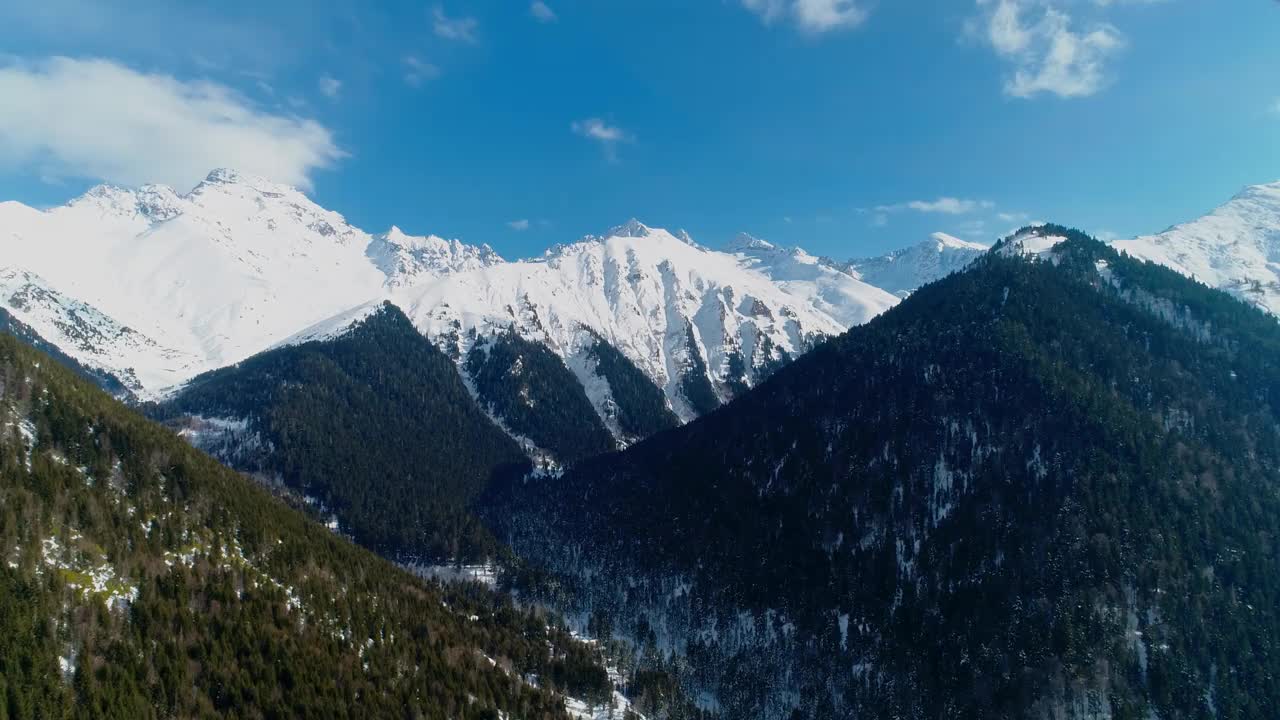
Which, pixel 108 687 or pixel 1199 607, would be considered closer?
pixel 108 687

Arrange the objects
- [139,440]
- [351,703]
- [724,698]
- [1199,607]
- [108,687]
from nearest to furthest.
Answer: [108,687], [351,703], [139,440], [1199,607], [724,698]

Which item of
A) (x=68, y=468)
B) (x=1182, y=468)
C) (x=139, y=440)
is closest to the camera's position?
(x=68, y=468)

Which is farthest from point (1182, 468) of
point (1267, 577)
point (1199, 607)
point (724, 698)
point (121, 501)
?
point (121, 501)

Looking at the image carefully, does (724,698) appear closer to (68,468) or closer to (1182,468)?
(1182,468)

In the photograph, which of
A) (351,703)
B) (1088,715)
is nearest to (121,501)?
(351,703)

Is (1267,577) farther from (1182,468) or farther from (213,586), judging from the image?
(213,586)

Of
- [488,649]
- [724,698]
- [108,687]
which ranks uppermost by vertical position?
[108,687]

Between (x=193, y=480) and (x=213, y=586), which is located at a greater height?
(x=193, y=480)
